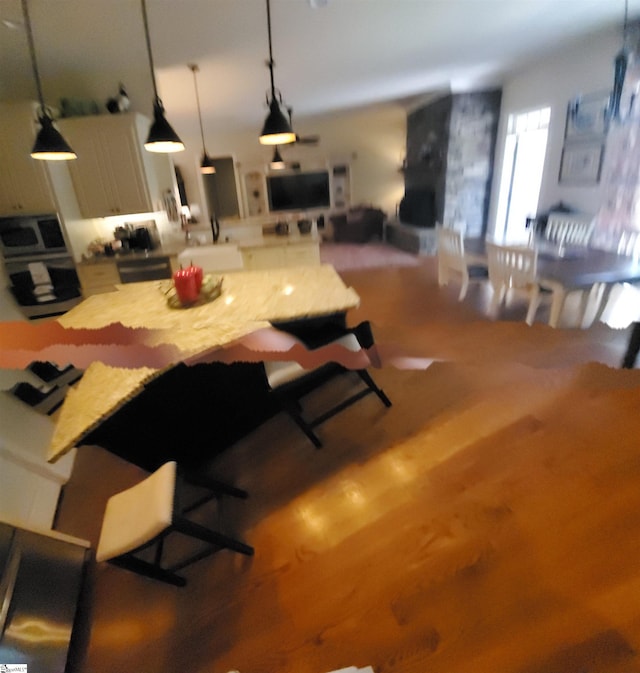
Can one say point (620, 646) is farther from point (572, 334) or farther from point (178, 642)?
point (572, 334)

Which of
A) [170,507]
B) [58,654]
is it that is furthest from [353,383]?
[58,654]

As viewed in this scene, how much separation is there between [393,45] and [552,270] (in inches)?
94.9

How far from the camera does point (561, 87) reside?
4.18 metres

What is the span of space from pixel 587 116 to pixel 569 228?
4.02ft

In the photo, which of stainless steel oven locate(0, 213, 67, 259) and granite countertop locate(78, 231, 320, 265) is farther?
granite countertop locate(78, 231, 320, 265)

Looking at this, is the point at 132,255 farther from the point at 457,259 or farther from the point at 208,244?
the point at 457,259

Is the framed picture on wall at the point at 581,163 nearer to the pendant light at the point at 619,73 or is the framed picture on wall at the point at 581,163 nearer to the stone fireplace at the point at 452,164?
the pendant light at the point at 619,73

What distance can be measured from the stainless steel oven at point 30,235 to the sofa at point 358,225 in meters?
5.30

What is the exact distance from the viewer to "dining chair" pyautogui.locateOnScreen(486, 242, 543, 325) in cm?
279

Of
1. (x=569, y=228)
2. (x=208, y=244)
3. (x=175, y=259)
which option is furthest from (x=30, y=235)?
(x=569, y=228)

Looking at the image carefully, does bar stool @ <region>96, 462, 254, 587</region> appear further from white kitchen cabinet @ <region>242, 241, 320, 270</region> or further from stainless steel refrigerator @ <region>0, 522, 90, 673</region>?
white kitchen cabinet @ <region>242, 241, 320, 270</region>

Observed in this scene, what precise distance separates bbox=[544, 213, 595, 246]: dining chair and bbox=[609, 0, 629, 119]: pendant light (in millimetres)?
937

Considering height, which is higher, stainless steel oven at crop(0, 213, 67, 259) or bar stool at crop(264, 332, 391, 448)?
stainless steel oven at crop(0, 213, 67, 259)

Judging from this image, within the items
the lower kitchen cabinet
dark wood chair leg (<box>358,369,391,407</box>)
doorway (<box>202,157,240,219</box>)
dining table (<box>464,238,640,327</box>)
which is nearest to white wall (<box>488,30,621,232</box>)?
dining table (<box>464,238,640,327</box>)
